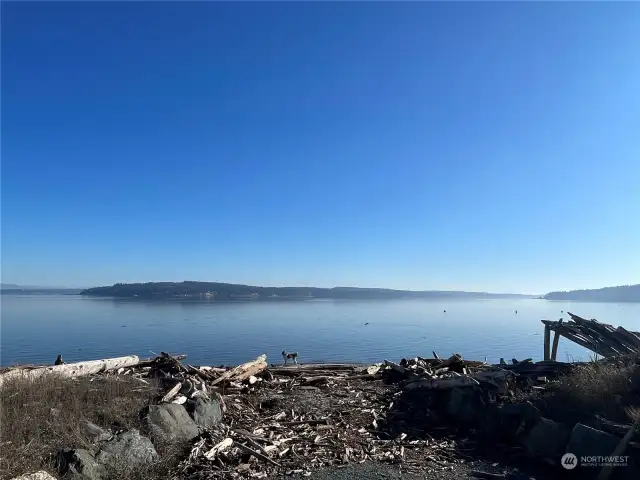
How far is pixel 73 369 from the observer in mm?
12906

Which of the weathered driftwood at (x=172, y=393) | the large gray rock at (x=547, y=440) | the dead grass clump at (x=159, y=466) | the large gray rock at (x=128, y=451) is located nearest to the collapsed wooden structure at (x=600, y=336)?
the large gray rock at (x=547, y=440)

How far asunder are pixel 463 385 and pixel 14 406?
10.1 m

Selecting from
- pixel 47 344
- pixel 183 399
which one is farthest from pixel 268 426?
pixel 47 344

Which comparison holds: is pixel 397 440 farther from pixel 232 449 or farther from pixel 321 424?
pixel 232 449

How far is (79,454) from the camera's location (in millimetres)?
6852

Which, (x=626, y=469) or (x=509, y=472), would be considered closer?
(x=626, y=469)

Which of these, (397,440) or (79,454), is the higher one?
(79,454)

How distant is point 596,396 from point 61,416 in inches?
415

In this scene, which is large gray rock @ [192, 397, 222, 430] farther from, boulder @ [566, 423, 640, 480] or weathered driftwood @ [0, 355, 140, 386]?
boulder @ [566, 423, 640, 480]

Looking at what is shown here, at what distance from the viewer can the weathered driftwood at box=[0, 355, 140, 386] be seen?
1127 cm

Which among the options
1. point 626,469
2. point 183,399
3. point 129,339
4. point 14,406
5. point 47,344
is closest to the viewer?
point 626,469

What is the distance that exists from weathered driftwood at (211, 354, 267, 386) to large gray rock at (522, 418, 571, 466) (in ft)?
26.2

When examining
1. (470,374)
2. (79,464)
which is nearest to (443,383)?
(470,374)

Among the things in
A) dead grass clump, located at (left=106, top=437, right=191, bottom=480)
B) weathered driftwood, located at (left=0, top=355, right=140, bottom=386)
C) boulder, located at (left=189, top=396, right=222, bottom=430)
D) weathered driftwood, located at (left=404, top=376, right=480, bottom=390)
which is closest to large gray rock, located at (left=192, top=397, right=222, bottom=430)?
boulder, located at (left=189, top=396, right=222, bottom=430)
